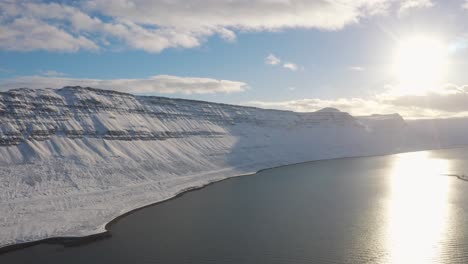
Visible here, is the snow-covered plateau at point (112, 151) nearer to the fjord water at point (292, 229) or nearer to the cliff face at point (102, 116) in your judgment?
the cliff face at point (102, 116)

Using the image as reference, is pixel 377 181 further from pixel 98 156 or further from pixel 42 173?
pixel 42 173

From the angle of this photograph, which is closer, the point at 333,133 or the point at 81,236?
the point at 81,236

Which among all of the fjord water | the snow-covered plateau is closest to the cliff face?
the snow-covered plateau

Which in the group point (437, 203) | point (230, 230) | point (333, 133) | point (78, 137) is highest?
point (333, 133)

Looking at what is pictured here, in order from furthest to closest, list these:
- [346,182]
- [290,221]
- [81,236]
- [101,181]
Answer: [346,182] < [101,181] < [290,221] < [81,236]

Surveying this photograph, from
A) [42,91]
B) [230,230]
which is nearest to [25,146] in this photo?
[42,91]

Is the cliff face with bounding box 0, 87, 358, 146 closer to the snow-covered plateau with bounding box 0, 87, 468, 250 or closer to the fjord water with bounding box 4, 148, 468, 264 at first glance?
the snow-covered plateau with bounding box 0, 87, 468, 250
